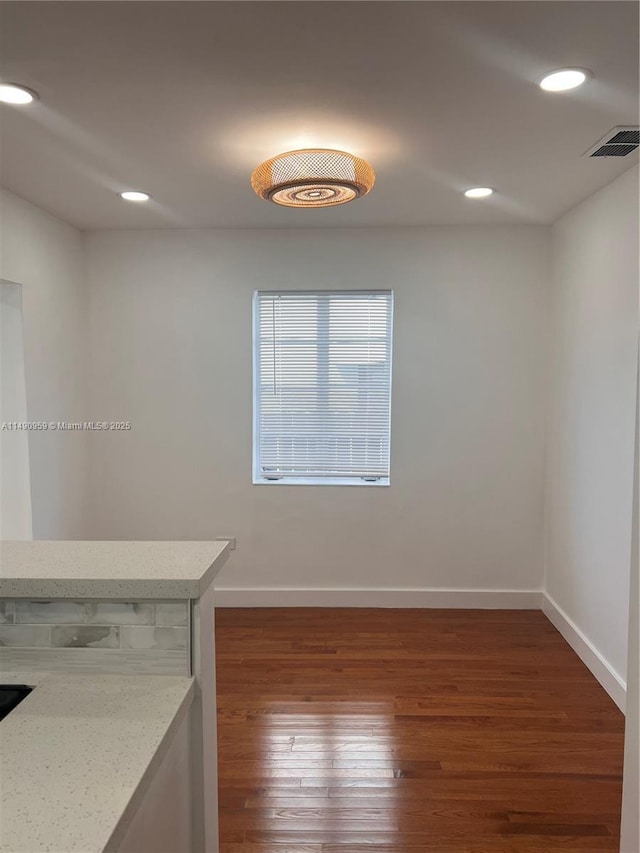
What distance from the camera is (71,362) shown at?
12.2 feet

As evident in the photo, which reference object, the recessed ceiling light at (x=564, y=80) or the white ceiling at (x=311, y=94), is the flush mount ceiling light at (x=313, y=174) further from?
the recessed ceiling light at (x=564, y=80)

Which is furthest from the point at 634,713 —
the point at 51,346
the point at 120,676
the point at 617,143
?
the point at 51,346

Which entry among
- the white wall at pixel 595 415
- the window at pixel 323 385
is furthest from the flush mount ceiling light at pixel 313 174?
the window at pixel 323 385

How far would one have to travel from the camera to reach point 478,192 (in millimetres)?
3037

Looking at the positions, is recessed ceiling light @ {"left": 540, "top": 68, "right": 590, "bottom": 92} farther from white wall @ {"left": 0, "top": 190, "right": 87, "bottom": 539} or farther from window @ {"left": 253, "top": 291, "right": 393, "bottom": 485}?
white wall @ {"left": 0, "top": 190, "right": 87, "bottom": 539}

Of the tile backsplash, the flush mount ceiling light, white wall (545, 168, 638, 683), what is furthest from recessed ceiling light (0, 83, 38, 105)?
white wall (545, 168, 638, 683)

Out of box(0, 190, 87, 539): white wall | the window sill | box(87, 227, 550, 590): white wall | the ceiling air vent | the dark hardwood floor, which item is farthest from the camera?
the window sill

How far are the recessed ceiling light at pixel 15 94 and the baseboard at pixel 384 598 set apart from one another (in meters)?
3.04

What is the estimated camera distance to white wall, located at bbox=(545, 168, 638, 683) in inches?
108

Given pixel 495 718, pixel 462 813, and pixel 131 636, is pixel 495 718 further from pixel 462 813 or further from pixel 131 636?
pixel 131 636

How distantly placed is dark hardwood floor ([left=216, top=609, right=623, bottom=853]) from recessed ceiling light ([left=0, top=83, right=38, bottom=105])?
2.57 meters

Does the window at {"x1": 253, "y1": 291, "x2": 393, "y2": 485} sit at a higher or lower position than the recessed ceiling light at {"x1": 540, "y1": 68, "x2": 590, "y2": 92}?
lower

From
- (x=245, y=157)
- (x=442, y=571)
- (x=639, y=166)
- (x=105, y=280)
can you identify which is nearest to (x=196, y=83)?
(x=245, y=157)

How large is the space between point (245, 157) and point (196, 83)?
2.13 ft
